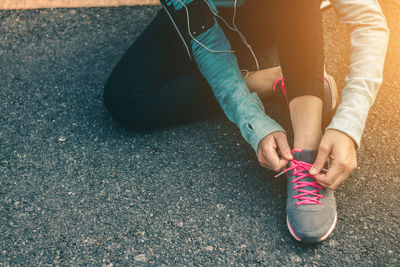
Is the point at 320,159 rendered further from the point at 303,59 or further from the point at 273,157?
the point at 303,59

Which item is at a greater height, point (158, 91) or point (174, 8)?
point (174, 8)

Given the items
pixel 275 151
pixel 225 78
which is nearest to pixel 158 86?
pixel 225 78

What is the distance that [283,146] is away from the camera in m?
1.19

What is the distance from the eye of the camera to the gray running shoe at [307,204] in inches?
44.7

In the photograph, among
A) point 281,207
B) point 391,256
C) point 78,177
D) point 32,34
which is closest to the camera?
point 391,256

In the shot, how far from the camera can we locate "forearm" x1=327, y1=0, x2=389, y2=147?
3.74ft

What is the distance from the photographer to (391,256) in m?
1.14

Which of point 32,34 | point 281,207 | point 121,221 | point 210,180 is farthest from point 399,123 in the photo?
point 32,34

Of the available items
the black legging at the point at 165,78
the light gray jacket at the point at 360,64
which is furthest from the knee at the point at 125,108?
the light gray jacket at the point at 360,64

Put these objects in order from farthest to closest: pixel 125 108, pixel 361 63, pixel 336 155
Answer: pixel 125 108 → pixel 361 63 → pixel 336 155

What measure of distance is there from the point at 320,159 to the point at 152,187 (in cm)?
59

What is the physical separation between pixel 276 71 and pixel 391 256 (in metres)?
0.75

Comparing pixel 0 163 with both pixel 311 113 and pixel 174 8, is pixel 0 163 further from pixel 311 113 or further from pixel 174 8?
pixel 311 113

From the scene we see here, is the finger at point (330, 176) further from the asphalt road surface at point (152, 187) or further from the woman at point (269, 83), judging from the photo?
the asphalt road surface at point (152, 187)
